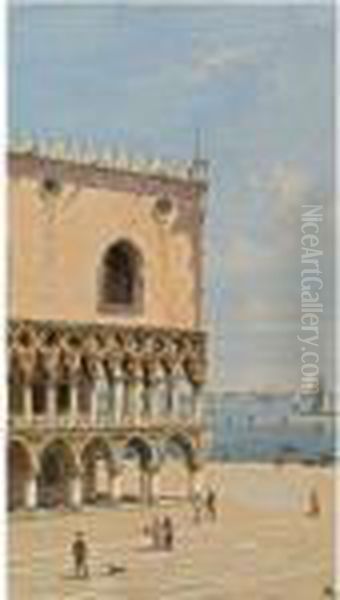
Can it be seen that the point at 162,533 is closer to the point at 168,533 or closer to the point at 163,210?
the point at 168,533

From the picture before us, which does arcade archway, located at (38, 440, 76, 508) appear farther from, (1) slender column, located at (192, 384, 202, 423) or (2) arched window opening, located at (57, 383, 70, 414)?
(1) slender column, located at (192, 384, 202, 423)

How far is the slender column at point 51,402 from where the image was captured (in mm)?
5570

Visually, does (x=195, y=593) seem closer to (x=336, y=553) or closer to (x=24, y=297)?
(x=336, y=553)

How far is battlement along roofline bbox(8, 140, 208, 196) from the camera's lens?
5.39 m

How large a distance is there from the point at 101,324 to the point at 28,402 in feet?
1.05

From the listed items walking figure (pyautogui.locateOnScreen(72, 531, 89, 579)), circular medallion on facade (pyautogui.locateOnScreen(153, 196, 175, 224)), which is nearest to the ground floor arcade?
walking figure (pyautogui.locateOnScreen(72, 531, 89, 579))

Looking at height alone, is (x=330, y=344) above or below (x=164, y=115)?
below

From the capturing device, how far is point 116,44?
5.29 meters

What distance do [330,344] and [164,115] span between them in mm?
637

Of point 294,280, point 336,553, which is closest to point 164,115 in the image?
point 294,280

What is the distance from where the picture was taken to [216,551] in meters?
5.34

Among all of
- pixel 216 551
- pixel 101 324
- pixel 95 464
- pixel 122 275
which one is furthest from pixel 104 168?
pixel 216 551

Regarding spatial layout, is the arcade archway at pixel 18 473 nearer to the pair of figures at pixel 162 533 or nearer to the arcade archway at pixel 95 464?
the arcade archway at pixel 95 464

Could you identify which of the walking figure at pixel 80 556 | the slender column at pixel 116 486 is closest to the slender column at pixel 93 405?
the slender column at pixel 116 486
